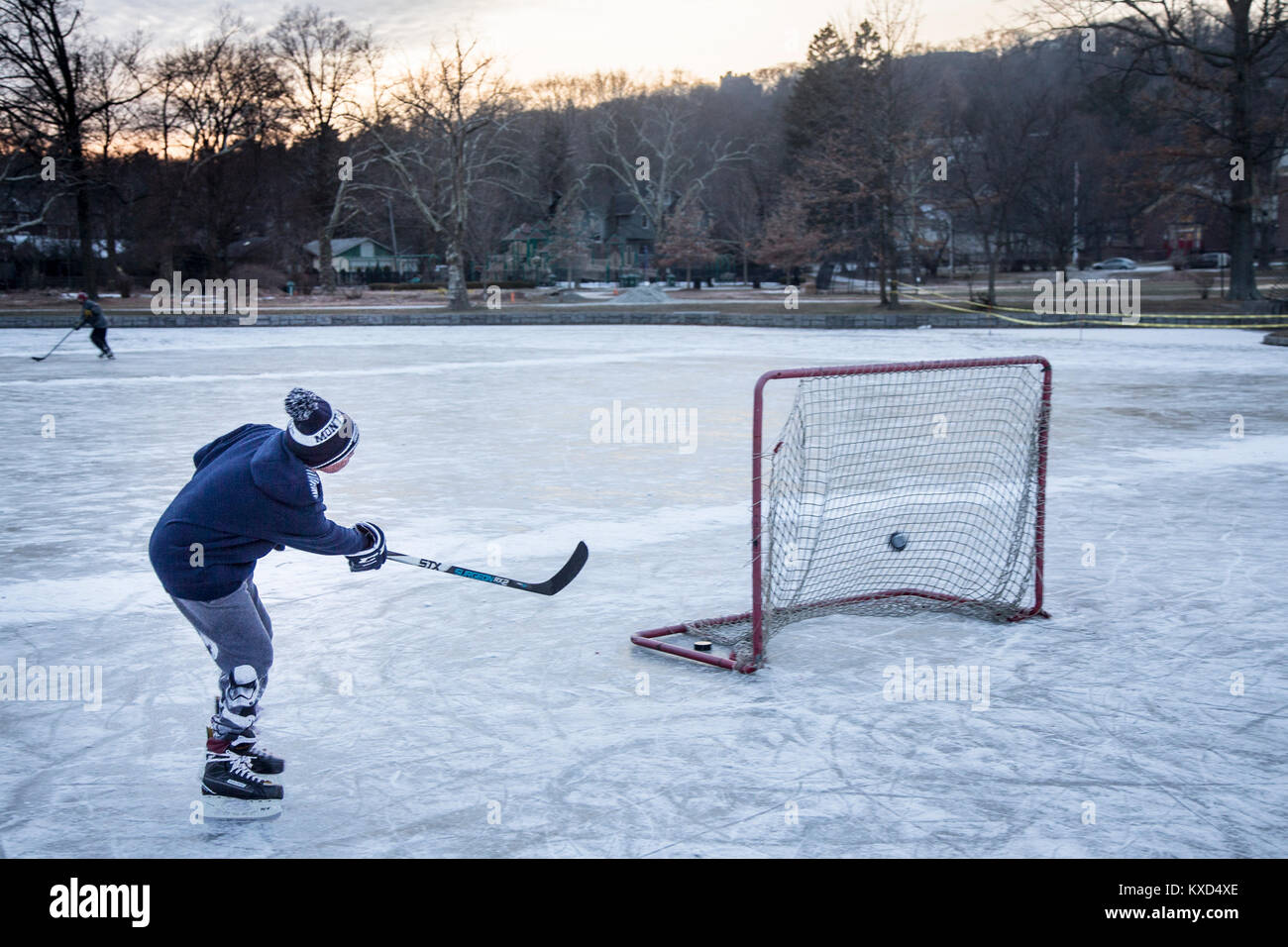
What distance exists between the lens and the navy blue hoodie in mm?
3812

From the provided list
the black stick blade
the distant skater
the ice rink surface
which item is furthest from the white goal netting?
the distant skater

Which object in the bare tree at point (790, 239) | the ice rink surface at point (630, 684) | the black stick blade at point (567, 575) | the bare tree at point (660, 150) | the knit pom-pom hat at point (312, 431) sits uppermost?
the bare tree at point (660, 150)

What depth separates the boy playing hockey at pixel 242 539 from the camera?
3814mm

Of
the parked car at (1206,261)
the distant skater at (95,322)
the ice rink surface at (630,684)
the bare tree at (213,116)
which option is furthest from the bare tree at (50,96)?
the parked car at (1206,261)

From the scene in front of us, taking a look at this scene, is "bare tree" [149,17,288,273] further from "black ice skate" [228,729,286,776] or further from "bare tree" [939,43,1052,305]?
"black ice skate" [228,729,286,776]

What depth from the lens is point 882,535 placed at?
795 centimetres

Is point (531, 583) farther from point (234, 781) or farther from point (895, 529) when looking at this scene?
point (895, 529)

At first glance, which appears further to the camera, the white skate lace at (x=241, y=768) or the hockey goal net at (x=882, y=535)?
the hockey goal net at (x=882, y=535)

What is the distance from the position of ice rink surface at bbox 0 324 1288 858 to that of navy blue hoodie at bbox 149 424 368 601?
89cm

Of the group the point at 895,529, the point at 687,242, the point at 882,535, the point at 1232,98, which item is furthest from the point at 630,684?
the point at 687,242

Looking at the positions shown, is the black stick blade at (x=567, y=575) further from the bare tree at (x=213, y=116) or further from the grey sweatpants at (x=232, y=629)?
the bare tree at (x=213, y=116)

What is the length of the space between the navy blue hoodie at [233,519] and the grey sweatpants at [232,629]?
61mm

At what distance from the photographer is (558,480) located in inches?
393
